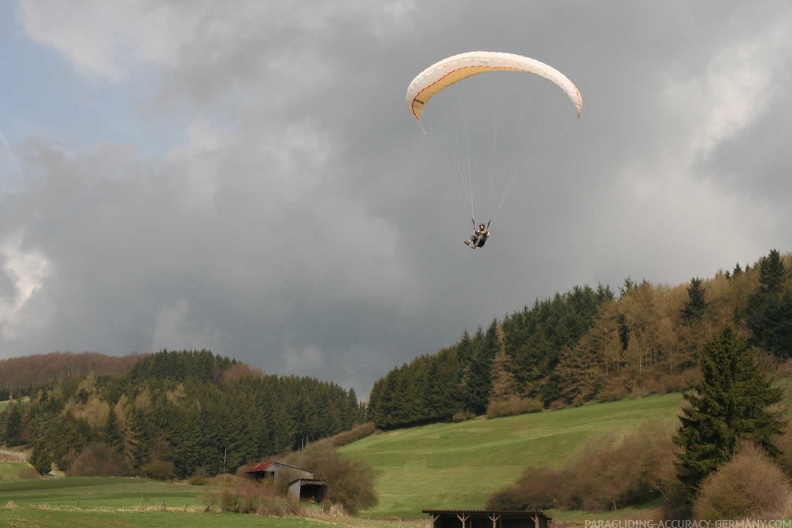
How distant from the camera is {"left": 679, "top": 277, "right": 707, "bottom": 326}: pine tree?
110m

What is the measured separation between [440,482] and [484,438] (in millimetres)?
21017

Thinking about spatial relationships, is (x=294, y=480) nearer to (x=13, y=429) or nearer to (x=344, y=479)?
(x=344, y=479)

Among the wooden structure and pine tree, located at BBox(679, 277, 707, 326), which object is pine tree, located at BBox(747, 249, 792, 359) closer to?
pine tree, located at BBox(679, 277, 707, 326)

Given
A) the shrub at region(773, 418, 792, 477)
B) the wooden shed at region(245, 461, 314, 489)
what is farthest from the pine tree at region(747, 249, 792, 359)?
the wooden shed at region(245, 461, 314, 489)

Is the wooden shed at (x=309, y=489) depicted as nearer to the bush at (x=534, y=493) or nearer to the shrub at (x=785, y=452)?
the bush at (x=534, y=493)

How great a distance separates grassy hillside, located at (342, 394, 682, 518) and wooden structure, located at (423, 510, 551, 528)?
1285cm

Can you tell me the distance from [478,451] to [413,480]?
11230mm

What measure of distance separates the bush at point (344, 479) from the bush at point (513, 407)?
51888 millimetres

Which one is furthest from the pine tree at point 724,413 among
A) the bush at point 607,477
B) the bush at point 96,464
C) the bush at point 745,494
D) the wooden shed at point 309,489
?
the bush at point 96,464

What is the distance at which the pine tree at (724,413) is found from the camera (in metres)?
47.4

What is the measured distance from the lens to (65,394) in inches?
6870

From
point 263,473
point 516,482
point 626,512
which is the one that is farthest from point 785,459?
point 263,473

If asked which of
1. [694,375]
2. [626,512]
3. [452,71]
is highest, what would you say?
[452,71]

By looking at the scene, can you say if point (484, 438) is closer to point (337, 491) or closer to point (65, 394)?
point (337, 491)
